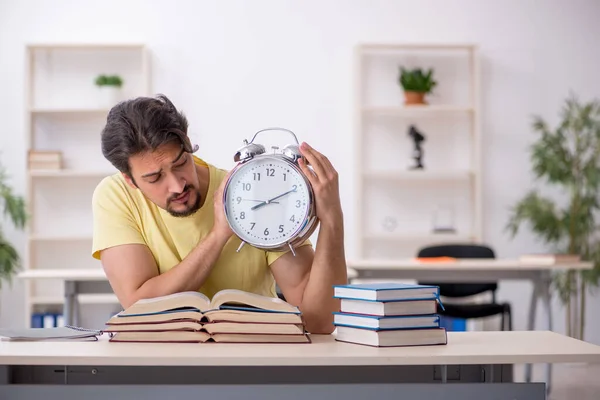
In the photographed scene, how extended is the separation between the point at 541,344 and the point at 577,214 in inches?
176

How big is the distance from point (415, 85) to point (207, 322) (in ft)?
15.5

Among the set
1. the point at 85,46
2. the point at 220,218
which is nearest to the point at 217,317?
the point at 220,218

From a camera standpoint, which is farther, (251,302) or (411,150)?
(411,150)

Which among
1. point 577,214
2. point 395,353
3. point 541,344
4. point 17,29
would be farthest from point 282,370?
point 17,29

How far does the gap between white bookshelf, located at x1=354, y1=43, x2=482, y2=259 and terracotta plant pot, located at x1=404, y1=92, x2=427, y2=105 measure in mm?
136

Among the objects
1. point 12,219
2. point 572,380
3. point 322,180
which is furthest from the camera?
point 12,219

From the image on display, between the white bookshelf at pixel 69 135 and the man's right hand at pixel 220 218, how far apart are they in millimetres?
4509

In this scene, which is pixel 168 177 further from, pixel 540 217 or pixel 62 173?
pixel 540 217

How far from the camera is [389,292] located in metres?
1.74

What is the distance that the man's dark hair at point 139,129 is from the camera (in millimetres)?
2035

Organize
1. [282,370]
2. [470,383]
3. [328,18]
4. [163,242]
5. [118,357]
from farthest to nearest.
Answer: [328,18] → [163,242] → [282,370] → [470,383] → [118,357]

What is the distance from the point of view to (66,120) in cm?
638

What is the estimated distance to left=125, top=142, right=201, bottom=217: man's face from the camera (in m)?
2.04

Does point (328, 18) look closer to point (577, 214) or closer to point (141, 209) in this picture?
point (577, 214)
